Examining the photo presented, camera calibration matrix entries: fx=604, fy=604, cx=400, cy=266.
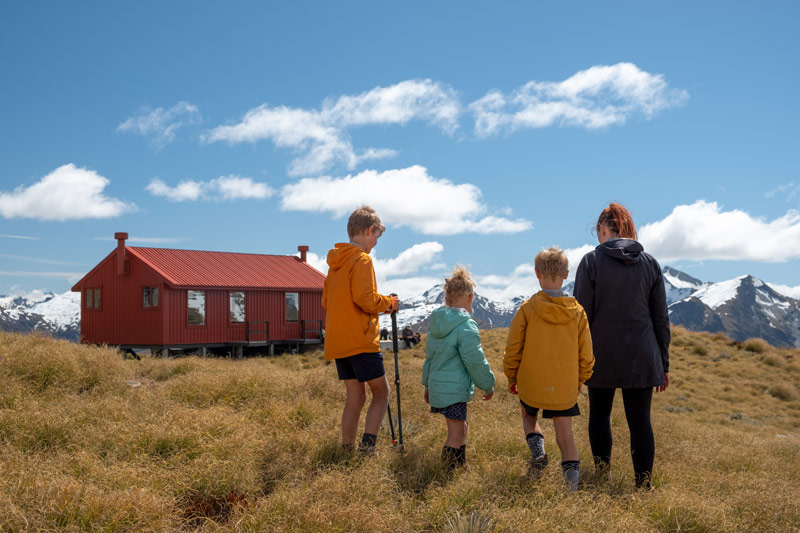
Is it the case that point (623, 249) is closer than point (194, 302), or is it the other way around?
point (623, 249)

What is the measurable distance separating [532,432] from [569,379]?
0.52 metres

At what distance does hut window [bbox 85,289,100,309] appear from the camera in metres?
26.0

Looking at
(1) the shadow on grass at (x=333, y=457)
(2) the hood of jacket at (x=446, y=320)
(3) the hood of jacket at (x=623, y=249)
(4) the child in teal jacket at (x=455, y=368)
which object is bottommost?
(1) the shadow on grass at (x=333, y=457)

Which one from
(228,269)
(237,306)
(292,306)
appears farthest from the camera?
(292,306)

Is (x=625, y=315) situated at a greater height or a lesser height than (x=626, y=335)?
greater

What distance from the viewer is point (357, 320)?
4715 millimetres

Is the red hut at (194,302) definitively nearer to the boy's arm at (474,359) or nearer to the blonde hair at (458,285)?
the blonde hair at (458,285)

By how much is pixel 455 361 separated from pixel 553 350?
2.53ft

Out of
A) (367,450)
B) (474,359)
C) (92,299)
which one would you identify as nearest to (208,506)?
(367,450)

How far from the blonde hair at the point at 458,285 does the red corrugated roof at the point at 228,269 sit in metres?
20.2

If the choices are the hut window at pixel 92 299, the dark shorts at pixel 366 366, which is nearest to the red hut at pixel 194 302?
the hut window at pixel 92 299

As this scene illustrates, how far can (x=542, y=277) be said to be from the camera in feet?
14.5

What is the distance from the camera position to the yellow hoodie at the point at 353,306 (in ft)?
15.3

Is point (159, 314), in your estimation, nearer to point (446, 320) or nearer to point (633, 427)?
point (446, 320)
